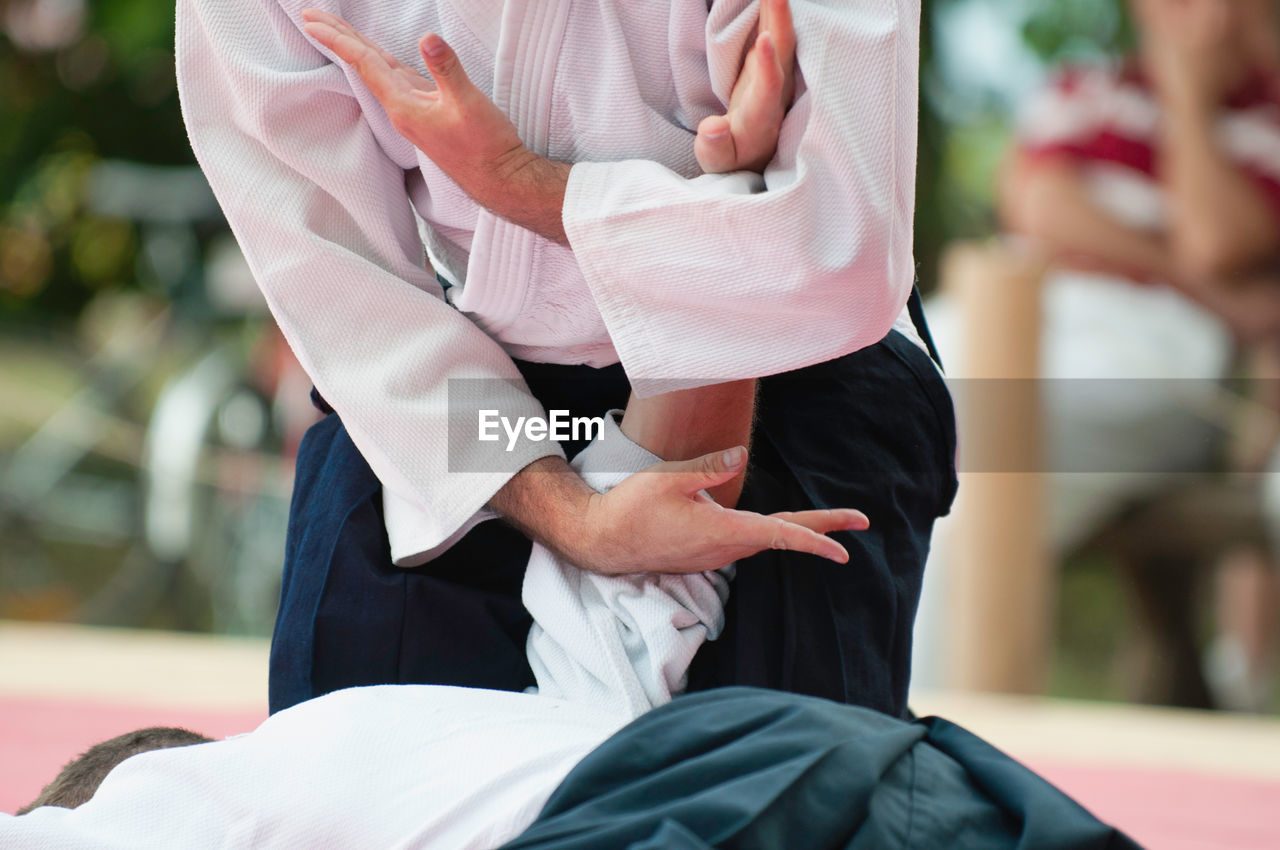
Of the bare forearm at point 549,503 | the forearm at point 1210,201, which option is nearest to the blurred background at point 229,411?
the forearm at point 1210,201

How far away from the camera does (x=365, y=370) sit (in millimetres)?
1016

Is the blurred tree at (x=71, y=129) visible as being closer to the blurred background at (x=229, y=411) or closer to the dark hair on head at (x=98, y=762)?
the blurred background at (x=229, y=411)

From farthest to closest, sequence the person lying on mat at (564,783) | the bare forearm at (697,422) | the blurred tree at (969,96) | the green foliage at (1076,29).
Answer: the blurred tree at (969,96) → the green foliage at (1076,29) → the bare forearm at (697,422) → the person lying on mat at (564,783)

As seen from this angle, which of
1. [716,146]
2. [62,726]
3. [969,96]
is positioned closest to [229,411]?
[62,726]

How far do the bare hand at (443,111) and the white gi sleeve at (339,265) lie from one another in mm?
73

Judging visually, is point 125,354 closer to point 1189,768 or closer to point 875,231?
point 1189,768

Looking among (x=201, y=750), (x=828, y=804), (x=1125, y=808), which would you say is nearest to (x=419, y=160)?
(x=201, y=750)

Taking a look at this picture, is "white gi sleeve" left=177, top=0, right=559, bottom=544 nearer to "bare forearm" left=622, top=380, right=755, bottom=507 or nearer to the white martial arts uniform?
"bare forearm" left=622, top=380, right=755, bottom=507

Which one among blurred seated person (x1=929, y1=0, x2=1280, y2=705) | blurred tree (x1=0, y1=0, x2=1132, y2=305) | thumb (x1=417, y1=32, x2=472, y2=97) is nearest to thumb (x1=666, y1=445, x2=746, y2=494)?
thumb (x1=417, y1=32, x2=472, y2=97)

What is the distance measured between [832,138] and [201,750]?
0.54 metres

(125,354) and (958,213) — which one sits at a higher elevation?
(958,213)

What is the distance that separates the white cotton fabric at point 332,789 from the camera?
0.75 m

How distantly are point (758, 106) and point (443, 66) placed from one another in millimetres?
214

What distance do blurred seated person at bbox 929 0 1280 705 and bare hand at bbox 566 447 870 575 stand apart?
2052 mm
